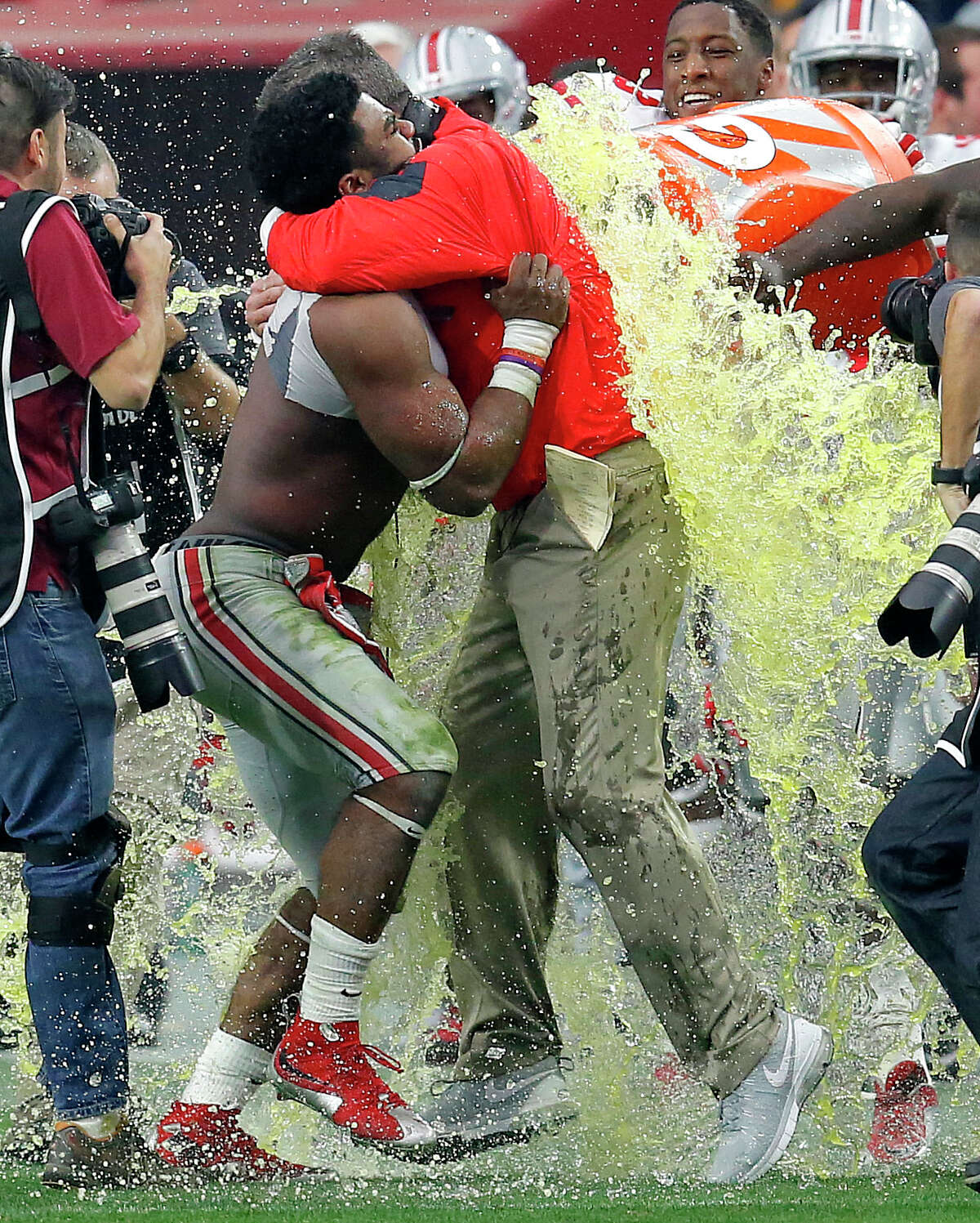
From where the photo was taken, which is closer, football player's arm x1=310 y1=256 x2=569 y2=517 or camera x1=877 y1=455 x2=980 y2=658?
camera x1=877 y1=455 x2=980 y2=658

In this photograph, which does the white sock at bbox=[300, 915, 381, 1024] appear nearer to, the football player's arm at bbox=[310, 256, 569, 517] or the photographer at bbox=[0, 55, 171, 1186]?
the photographer at bbox=[0, 55, 171, 1186]

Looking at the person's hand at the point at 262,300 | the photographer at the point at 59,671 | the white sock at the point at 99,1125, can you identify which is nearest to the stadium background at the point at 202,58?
the person's hand at the point at 262,300

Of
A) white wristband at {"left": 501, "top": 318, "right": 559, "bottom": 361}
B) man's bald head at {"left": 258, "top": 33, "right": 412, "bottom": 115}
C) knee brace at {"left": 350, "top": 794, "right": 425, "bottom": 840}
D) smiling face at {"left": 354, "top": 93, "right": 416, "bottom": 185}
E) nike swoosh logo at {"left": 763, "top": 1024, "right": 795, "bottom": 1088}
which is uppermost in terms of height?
man's bald head at {"left": 258, "top": 33, "right": 412, "bottom": 115}

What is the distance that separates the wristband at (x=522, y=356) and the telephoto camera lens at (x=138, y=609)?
0.66 meters

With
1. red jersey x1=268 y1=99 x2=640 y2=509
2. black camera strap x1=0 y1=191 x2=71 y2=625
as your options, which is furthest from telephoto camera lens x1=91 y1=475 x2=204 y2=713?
red jersey x1=268 y1=99 x2=640 y2=509

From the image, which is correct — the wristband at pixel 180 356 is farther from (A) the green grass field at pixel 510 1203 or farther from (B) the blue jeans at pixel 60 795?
(A) the green grass field at pixel 510 1203

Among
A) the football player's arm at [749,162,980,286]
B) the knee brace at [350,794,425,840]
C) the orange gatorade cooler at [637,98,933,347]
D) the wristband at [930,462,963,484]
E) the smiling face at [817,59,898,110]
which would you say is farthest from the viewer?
the smiling face at [817,59,898,110]

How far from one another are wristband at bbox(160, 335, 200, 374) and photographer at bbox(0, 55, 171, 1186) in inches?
29.5

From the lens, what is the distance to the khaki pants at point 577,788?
3061 millimetres

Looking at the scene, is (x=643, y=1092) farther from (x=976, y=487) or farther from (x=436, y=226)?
(x=436, y=226)

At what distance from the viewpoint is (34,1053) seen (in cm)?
351

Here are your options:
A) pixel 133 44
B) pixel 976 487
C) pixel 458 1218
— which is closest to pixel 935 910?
pixel 976 487

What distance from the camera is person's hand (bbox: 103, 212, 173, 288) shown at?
3.20m

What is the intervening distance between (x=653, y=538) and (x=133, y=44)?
622cm
